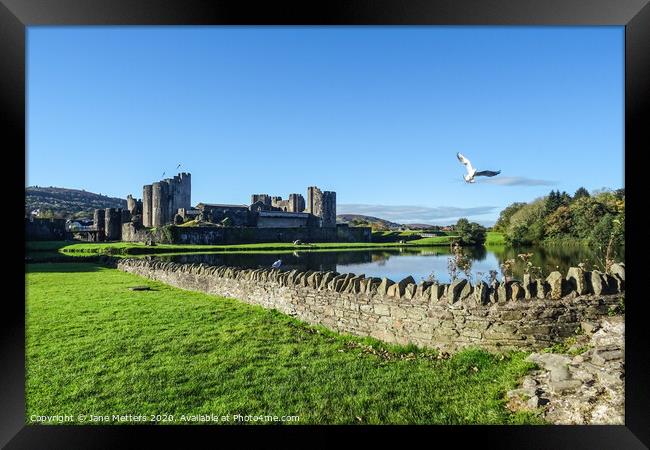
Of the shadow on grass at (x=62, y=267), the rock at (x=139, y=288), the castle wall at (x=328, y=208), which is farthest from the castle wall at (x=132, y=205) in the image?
the rock at (x=139, y=288)

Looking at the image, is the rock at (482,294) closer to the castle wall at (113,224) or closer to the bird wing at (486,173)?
the bird wing at (486,173)

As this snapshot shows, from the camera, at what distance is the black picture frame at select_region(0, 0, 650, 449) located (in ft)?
11.2

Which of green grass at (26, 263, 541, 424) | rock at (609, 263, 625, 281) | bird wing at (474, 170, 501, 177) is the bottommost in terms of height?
green grass at (26, 263, 541, 424)

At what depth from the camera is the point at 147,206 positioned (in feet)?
92.4

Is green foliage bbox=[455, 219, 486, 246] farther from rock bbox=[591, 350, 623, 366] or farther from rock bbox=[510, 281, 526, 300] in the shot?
rock bbox=[591, 350, 623, 366]

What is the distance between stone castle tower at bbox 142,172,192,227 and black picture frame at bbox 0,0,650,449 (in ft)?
79.3

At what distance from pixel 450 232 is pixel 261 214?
2916 centimetres

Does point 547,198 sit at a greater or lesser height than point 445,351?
greater

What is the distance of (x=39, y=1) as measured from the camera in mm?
3527

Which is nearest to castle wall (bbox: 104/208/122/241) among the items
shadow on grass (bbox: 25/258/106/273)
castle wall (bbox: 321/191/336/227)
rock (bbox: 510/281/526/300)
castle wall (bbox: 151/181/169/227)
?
castle wall (bbox: 151/181/169/227)

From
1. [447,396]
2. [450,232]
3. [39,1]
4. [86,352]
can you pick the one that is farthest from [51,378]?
[450,232]

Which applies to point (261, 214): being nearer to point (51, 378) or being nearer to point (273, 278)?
point (273, 278)

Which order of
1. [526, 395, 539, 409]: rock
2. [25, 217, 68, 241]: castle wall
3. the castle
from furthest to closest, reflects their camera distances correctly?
the castle < [25, 217, 68, 241]: castle wall < [526, 395, 539, 409]: rock

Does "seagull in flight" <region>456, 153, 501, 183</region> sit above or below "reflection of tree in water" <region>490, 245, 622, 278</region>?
above
